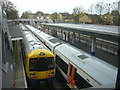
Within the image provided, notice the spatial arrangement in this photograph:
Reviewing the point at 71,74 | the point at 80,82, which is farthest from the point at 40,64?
the point at 80,82

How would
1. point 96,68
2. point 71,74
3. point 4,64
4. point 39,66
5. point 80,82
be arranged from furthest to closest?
point 39,66 < point 71,74 < point 80,82 < point 96,68 < point 4,64

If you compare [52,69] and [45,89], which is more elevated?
[52,69]

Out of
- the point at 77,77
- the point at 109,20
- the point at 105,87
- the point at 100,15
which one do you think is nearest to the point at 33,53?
the point at 77,77

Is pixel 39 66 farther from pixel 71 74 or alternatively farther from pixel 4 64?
pixel 4 64

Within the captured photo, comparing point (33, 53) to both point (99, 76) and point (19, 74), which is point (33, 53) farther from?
point (99, 76)

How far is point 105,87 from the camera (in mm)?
1344

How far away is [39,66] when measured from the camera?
6523mm

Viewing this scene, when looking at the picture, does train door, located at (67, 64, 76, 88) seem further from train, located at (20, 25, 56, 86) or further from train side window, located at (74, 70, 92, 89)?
train, located at (20, 25, 56, 86)

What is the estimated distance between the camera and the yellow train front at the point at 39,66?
6.47 meters

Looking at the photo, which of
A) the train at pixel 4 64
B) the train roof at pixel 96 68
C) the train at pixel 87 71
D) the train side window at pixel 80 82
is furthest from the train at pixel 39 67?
the train at pixel 4 64

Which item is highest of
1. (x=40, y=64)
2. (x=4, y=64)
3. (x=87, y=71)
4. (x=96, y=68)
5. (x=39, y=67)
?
(x=4, y=64)

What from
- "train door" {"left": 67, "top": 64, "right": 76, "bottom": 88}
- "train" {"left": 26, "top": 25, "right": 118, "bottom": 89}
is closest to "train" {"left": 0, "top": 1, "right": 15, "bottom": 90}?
"train" {"left": 26, "top": 25, "right": 118, "bottom": 89}

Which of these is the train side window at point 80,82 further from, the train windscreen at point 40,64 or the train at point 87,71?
the train windscreen at point 40,64

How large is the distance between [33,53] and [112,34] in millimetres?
3669
